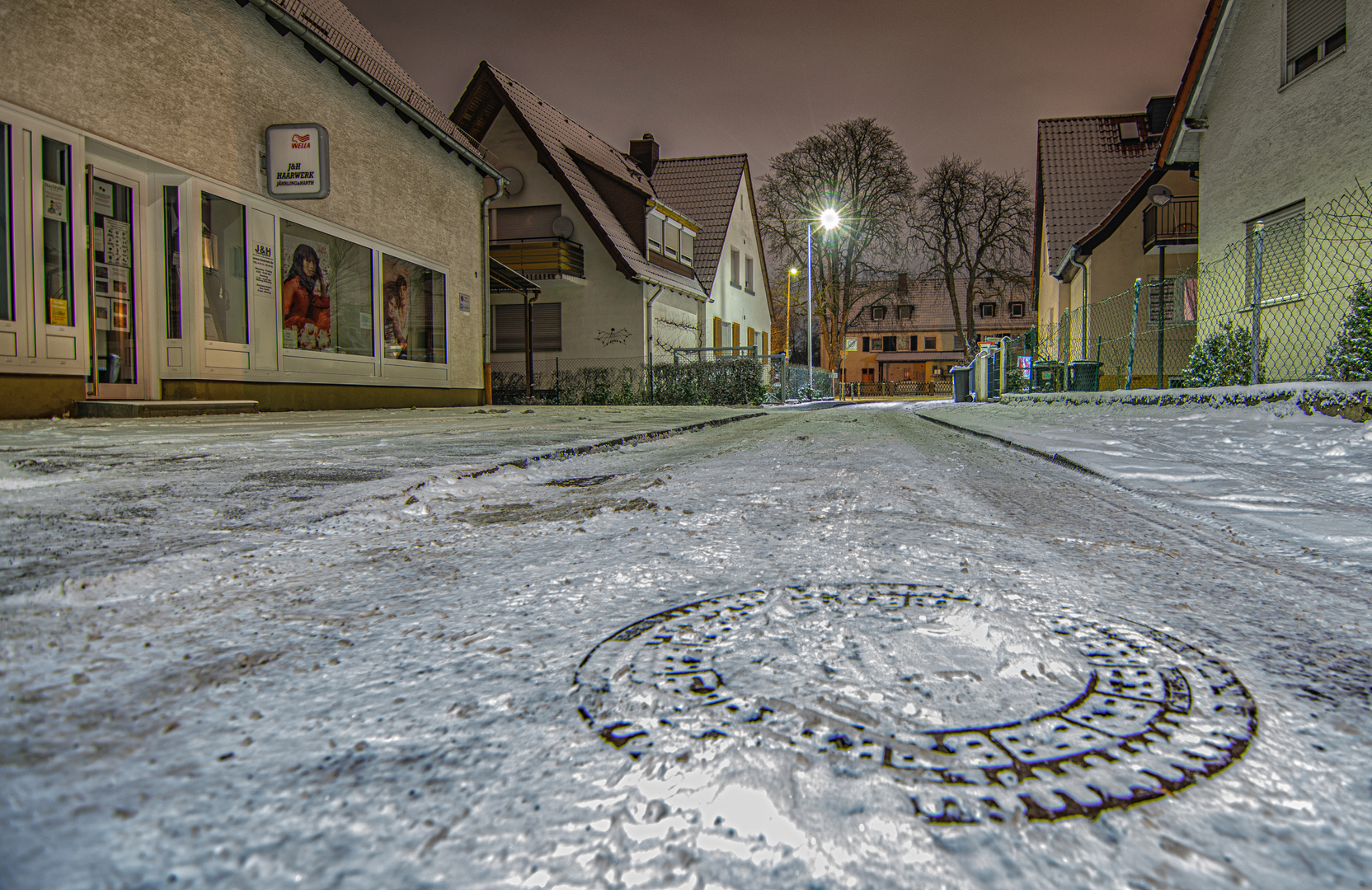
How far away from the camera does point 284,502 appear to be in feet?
7.90

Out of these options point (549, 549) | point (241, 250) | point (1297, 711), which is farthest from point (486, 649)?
point (241, 250)

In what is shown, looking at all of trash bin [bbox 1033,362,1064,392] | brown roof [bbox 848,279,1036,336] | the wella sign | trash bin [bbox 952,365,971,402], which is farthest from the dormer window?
brown roof [bbox 848,279,1036,336]

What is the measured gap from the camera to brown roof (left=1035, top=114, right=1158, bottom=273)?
25.9 m

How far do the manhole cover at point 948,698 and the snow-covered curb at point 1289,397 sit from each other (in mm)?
5147

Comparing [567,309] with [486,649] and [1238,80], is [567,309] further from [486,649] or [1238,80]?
[486,649]

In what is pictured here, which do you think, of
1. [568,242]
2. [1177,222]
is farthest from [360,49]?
[1177,222]

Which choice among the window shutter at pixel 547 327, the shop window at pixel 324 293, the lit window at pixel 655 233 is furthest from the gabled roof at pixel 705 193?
the shop window at pixel 324 293

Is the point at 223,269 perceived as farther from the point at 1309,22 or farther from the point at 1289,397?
the point at 1309,22

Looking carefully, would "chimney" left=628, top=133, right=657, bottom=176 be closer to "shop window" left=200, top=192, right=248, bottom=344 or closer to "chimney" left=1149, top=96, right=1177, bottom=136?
"chimney" left=1149, top=96, right=1177, bottom=136

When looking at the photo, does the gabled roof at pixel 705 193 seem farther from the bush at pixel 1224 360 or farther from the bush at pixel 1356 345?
the bush at pixel 1356 345

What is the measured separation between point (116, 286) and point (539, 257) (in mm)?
12815

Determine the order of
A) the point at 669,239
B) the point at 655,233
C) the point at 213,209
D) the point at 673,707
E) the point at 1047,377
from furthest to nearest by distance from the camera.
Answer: the point at 669,239 → the point at 655,233 → the point at 1047,377 → the point at 213,209 → the point at 673,707

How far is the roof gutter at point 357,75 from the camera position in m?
8.80

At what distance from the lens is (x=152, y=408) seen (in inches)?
268
